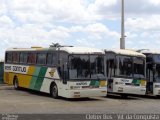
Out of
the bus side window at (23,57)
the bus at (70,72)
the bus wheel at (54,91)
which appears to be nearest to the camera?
the bus at (70,72)

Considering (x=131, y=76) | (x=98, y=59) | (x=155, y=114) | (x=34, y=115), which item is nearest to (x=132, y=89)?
(x=131, y=76)

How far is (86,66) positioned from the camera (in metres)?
23.4

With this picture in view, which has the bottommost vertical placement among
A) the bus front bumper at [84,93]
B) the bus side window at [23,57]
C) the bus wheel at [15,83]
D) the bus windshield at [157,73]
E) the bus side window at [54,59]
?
the bus front bumper at [84,93]

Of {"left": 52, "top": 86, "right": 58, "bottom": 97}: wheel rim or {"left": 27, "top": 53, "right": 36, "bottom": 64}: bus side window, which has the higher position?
{"left": 27, "top": 53, "right": 36, "bottom": 64}: bus side window

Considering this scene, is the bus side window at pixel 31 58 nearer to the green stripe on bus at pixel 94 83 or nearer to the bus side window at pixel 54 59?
the bus side window at pixel 54 59

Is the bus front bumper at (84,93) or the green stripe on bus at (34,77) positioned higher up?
the green stripe on bus at (34,77)

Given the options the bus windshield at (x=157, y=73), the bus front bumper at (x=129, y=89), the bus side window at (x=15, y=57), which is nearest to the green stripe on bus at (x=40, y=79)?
the bus side window at (x=15, y=57)

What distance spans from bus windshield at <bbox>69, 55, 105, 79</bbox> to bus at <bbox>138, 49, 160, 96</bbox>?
4608mm

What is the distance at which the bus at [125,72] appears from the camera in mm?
25594

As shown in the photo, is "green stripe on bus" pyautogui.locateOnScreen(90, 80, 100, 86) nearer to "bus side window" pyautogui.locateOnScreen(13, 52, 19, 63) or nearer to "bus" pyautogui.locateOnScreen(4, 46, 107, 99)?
"bus" pyautogui.locateOnScreen(4, 46, 107, 99)

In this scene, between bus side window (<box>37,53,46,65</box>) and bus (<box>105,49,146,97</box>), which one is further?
bus side window (<box>37,53,46,65</box>)

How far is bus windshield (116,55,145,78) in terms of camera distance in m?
25.8

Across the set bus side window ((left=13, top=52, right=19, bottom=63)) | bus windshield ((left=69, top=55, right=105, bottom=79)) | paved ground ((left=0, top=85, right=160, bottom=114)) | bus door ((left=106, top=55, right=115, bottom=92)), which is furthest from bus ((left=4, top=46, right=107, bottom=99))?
bus side window ((left=13, top=52, right=19, bottom=63))

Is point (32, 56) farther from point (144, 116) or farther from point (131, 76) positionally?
point (144, 116)
